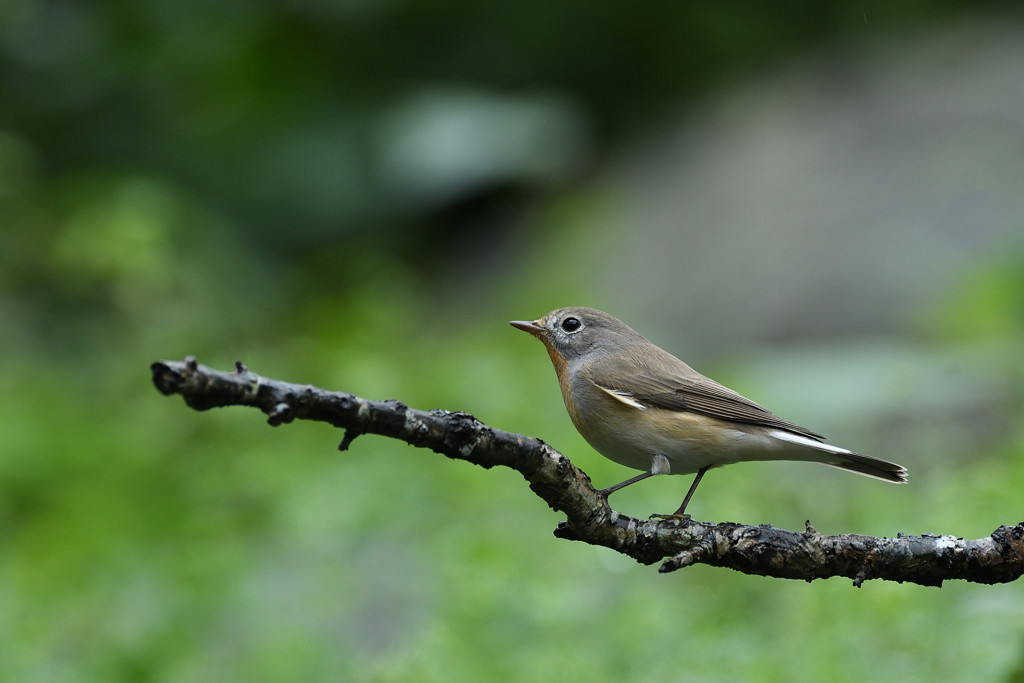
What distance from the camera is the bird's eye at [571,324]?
4219 millimetres

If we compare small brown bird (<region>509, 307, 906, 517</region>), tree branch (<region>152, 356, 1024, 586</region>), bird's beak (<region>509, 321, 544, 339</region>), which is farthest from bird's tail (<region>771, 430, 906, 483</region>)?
bird's beak (<region>509, 321, 544, 339</region>)

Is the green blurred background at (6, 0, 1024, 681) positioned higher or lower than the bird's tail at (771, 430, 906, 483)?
higher

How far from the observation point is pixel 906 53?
12523 millimetres

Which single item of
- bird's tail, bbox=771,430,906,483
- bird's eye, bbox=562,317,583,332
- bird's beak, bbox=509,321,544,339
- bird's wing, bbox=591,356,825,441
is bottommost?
bird's tail, bbox=771,430,906,483

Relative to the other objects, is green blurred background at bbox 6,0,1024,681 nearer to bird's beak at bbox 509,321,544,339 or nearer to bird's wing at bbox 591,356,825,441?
bird's wing at bbox 591,356,825,441

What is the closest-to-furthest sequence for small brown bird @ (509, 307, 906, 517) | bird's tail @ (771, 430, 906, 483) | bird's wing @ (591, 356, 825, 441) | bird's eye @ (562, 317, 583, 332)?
bird's tail @ (771, 430, 906, 483), small brown bird @ (509, 307, 906, 517), bird's wing @ (591, 356, 825, 441), bird's eye @ (562, 317, 583, 332)

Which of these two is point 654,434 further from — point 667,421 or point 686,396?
point 686,396

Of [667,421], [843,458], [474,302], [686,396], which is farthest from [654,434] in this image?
[474,302]

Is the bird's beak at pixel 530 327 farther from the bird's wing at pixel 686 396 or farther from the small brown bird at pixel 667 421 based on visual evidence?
the bird's wing at pixel 686 396

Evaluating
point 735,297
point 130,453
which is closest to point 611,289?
point 735,297

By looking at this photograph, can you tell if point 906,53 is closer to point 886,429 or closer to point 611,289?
point 611,289

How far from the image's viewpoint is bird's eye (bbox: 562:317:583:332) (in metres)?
4.22

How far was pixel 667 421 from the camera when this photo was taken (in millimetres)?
3682

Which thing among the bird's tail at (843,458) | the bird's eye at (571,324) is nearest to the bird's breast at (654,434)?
the bird's tail at (843,458)
